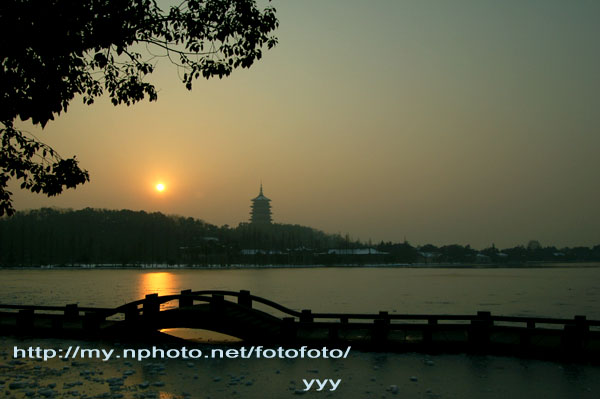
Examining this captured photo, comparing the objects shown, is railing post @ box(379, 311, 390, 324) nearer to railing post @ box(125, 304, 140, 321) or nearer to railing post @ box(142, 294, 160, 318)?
railing post @ box(142, 294, 160, 318)

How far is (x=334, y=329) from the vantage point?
17.3 m

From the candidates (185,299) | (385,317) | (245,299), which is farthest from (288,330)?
(185,299)

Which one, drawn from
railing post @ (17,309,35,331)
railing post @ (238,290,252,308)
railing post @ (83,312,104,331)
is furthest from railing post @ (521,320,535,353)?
railing post @ (17,309,35,331)

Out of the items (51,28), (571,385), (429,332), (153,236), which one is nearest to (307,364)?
(429,332)

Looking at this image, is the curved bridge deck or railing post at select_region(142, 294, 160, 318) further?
railing post at select_region(142, 294, 160, 318)

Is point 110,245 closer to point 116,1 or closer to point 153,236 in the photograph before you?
point 153,236

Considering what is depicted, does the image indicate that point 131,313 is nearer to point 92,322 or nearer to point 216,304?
point 92,322

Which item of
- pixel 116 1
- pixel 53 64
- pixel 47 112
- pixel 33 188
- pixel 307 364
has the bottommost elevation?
pixel 307 364

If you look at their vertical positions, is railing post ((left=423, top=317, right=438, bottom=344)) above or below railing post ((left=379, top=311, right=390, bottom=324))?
below

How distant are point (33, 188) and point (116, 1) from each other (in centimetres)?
459

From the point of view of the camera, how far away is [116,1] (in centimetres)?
1023

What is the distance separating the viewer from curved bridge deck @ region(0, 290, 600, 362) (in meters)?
15.7

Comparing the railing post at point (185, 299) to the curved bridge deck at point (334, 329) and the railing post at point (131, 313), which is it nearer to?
the curved bridge deck at point (334, 329)

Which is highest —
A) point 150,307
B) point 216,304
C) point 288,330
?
point 216,304
